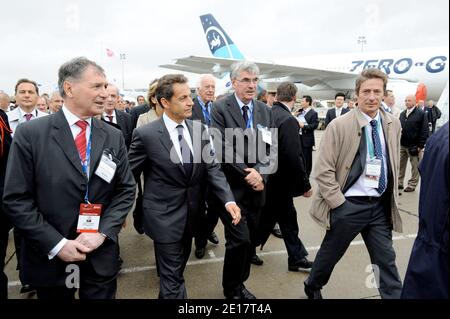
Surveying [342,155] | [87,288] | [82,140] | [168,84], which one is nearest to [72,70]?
[82,140]

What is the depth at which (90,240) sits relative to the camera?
5.98 feet

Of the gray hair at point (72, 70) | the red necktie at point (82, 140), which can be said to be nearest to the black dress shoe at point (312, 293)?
the red necktie at point (82, 140)

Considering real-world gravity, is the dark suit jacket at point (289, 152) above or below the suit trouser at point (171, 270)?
above

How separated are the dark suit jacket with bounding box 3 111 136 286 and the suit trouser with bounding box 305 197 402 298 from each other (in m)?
1.61

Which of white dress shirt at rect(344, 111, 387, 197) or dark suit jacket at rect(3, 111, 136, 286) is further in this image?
white dress shirt at rect(344, 111, 387, 197)

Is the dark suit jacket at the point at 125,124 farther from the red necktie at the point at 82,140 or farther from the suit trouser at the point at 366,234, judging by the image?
the suit trouser at the point at 366,234

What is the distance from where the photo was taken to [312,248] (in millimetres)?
4059

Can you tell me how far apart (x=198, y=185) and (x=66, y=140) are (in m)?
1.03

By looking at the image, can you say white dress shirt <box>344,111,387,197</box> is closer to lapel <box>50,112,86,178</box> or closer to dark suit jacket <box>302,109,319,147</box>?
lapel <box>50,112,86,178</box>

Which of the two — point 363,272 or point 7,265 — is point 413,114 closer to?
point 363,272

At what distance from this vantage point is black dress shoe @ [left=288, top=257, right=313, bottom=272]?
3447 mm

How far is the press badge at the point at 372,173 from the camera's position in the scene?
8.06 ft

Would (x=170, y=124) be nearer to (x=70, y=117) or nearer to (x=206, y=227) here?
(x=70, y=117)

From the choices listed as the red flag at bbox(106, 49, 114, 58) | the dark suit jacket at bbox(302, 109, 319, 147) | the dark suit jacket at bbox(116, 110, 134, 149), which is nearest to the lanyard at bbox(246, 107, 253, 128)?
the dark suit jacket at bbox(116, 110, 134, 149)
